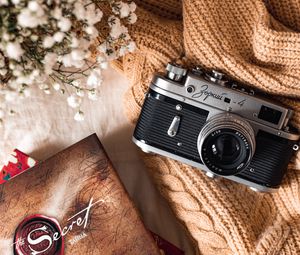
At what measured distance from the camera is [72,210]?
0.73 meters

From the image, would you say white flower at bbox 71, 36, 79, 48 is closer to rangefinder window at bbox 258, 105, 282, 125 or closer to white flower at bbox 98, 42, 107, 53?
white flower at bbox 98, 42, 107, 53

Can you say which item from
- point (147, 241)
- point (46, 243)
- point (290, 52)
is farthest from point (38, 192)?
point (290, 52)

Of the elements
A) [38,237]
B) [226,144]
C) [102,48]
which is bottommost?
[38,237]

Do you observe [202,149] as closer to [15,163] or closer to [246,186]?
[246,186]

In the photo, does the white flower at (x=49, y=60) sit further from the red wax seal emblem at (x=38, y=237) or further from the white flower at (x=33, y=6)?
the red wax seal emblem at (x=38, y=237)

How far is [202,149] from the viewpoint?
2.18ft

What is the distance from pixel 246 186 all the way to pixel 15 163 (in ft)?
1.21

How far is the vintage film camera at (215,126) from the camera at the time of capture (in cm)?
66

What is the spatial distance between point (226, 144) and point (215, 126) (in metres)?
0.04

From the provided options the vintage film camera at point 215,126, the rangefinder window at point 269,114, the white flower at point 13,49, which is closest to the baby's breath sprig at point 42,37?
the white flower at point 13,49

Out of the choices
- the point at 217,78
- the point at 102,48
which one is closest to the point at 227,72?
the point at 217,78

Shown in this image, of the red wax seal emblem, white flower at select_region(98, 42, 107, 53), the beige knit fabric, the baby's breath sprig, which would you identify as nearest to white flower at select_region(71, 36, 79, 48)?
the baby's breath sprig

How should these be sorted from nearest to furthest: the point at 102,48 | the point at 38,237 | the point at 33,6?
the point at 33,6
the point at 102,48
the point at 38,237

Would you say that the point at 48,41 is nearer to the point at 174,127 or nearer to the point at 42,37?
the point at 42,37
